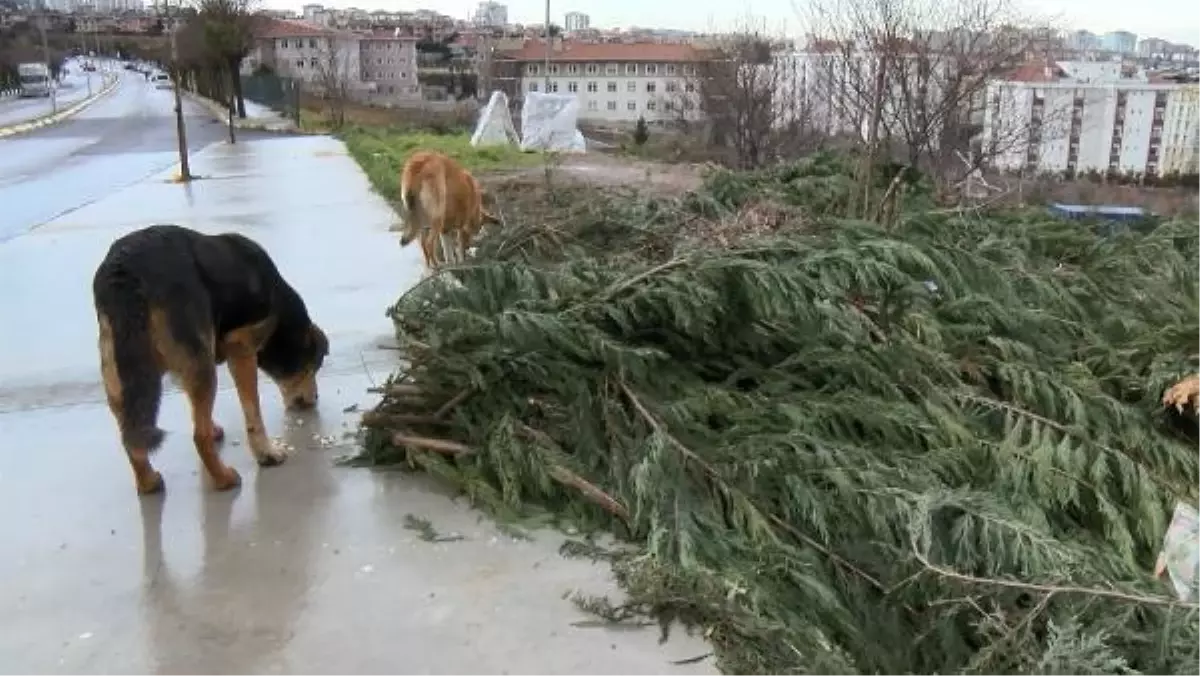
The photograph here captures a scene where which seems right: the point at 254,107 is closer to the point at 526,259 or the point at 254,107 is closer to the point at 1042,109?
the point at 1042,109

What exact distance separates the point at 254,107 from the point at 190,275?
4362cm

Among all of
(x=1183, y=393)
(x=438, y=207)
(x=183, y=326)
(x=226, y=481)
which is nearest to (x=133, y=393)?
(x=183, y=326)

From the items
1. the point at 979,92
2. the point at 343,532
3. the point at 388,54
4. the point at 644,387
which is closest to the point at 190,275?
the point at 343,532

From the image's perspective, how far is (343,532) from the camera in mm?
3500

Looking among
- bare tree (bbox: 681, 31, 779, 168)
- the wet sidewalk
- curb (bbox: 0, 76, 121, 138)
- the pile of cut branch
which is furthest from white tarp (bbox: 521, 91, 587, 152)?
the pile of cut branch

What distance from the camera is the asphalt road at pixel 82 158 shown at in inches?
478

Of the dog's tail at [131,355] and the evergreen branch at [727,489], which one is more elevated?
the dog's tail at [131,355]

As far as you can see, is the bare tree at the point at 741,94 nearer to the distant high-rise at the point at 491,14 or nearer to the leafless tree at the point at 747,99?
the leafless tree at the point at 747,99

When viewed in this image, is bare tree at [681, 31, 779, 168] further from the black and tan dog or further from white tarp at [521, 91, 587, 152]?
the black and tan dog

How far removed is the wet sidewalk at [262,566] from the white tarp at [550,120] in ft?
56.4

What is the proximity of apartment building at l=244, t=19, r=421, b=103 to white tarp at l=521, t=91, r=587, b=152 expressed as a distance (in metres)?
31.3

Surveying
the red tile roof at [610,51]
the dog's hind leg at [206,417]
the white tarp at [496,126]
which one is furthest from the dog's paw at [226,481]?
the red tile roof at [610,51]

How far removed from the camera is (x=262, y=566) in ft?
10.7

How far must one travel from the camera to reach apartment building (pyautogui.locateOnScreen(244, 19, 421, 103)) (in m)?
61.8
